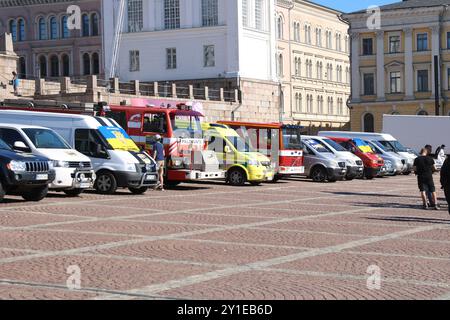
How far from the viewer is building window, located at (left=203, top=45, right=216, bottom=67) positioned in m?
79.4

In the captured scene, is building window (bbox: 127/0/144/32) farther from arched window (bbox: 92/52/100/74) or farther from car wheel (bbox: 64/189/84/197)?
car wheel (bbox: 64/189/84/197)

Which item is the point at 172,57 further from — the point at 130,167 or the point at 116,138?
the point at 130,167

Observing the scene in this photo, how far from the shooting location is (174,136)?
1225 inches

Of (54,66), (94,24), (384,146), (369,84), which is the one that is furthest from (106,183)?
(54,66)

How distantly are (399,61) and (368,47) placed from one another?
147 inches

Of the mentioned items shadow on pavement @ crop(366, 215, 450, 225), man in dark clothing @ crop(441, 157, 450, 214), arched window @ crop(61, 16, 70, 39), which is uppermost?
arched window @ crop(61, 16, 70, 39)

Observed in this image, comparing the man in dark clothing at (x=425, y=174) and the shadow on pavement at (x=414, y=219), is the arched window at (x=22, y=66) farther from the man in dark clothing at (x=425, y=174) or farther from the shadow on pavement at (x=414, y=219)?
the shadow on pavement at (x=414, y=219)

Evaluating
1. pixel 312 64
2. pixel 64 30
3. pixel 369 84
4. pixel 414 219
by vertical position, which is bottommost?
pixel 414 219

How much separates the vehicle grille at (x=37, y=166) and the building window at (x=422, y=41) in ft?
233

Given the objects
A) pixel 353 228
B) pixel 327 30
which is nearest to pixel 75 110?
pixel 353 228

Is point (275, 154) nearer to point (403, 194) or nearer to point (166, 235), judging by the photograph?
point (403, 194)

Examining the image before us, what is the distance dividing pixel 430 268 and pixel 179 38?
6942cm

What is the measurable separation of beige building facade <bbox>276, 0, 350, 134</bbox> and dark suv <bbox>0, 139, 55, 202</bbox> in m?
77.9

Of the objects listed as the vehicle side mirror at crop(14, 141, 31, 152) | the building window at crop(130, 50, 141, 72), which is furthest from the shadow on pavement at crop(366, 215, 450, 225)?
the building window at crop(130, 50, 141, 72)
